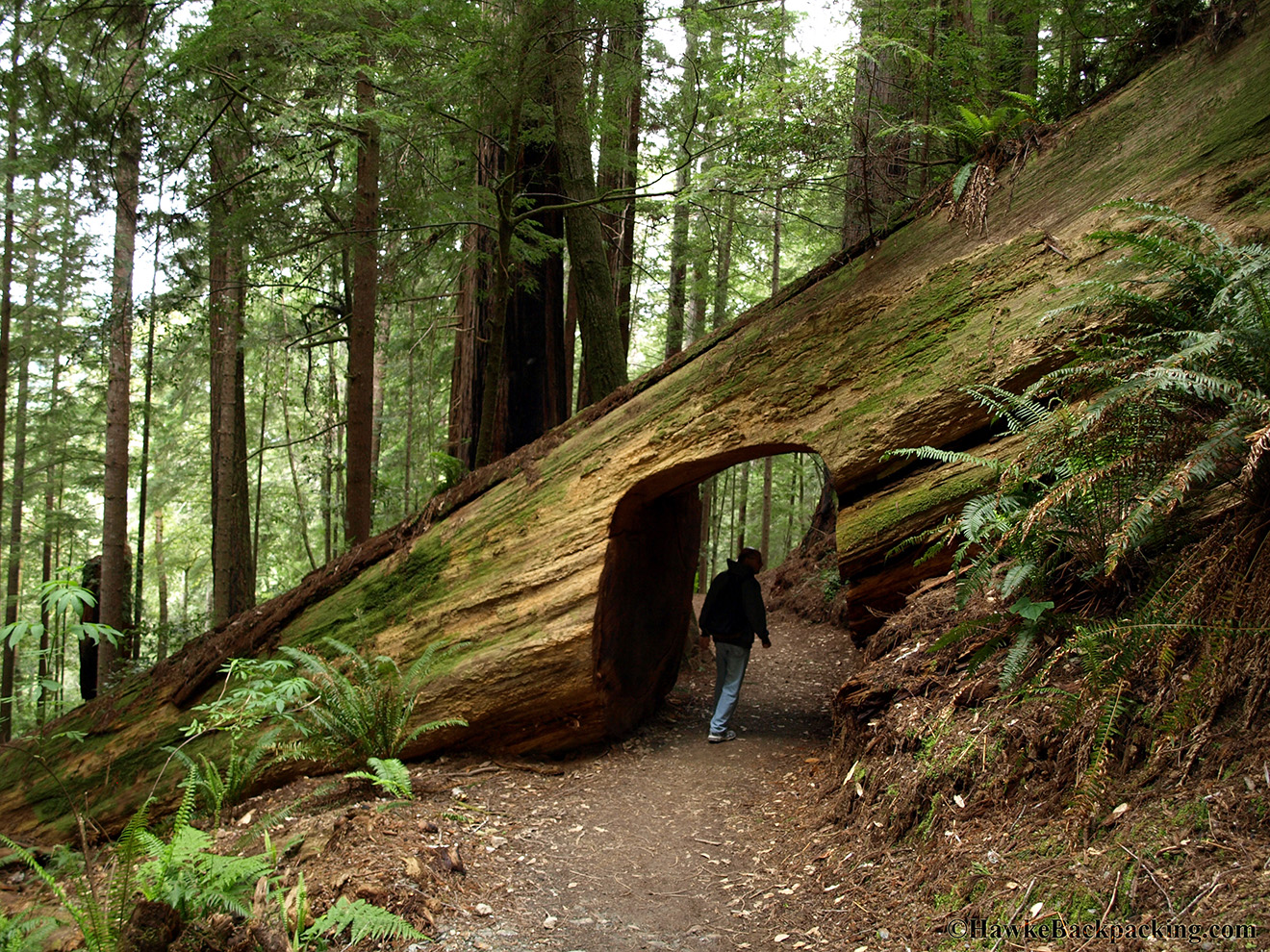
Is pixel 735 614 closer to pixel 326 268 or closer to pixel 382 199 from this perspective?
pixel 382 199

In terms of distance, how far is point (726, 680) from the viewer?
7.16 meters

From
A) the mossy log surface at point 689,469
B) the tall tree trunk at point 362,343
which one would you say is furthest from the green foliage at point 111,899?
the tall tree trunk at point 362,343

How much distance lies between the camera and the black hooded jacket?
726cm

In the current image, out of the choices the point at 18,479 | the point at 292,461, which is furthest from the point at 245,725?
the point at 18,479

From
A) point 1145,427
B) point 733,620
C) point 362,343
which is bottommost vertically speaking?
point 733,620

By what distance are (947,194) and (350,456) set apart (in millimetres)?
6897

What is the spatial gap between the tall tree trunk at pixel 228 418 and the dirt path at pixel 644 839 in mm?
6095

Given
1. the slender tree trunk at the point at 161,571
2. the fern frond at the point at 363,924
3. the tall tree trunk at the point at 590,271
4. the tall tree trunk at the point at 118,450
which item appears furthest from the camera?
the slender tree trunk at the point at 161,571

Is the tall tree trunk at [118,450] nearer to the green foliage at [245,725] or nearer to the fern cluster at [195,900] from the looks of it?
the green foliage at [245,725]

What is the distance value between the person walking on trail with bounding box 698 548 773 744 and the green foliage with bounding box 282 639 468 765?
2.50 meters

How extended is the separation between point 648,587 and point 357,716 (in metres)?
2.85

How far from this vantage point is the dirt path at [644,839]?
12.4ft

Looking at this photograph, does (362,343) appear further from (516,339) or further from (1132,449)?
(1132,449)

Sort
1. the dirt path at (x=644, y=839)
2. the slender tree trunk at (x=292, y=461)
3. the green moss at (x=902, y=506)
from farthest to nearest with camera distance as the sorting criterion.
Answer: the slender tree trunk at (x=292, y=461), the green moss at (x=902, y=506), the dirt path at (x=644, y=839)
